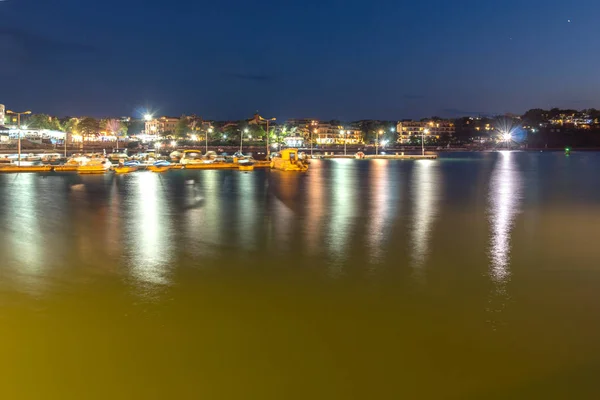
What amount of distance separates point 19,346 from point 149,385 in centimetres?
169

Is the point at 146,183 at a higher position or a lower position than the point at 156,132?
lower

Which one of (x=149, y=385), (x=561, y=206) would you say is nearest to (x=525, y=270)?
(x=149, y=385)

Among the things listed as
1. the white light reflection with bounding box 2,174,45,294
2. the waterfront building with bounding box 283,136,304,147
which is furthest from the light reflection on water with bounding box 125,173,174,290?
the waterfront building with bounding box 283,136,304,147

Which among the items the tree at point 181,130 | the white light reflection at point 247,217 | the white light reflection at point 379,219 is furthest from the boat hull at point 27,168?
the tree at point 181,130

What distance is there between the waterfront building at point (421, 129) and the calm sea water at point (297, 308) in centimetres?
13300

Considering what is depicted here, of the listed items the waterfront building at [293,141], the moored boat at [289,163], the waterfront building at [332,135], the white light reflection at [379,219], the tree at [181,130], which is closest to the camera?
the white light reflection at [379,219]

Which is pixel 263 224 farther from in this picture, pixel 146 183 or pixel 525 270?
pixel 146 183

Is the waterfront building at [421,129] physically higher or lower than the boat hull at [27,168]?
higher

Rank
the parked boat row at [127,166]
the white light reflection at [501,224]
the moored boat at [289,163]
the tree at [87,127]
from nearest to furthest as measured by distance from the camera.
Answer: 1. the white light reflection at [501,224]
2. the parked boat row at [127,166]
3. the moored boat at [289,163]
4. the tree at [87,127]

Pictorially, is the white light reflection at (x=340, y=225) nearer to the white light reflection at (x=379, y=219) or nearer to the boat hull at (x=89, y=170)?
the white light reflection at (x=379, y=219)

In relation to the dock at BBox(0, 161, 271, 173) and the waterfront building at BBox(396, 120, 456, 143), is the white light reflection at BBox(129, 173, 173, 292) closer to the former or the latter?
the dock at BBox(0, 161, 271, 173)

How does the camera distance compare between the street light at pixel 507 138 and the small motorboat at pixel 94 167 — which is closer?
the small motorboat at pixel 94 167

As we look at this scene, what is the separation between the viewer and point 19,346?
19.1 ft

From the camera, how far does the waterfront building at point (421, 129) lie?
14425cm
